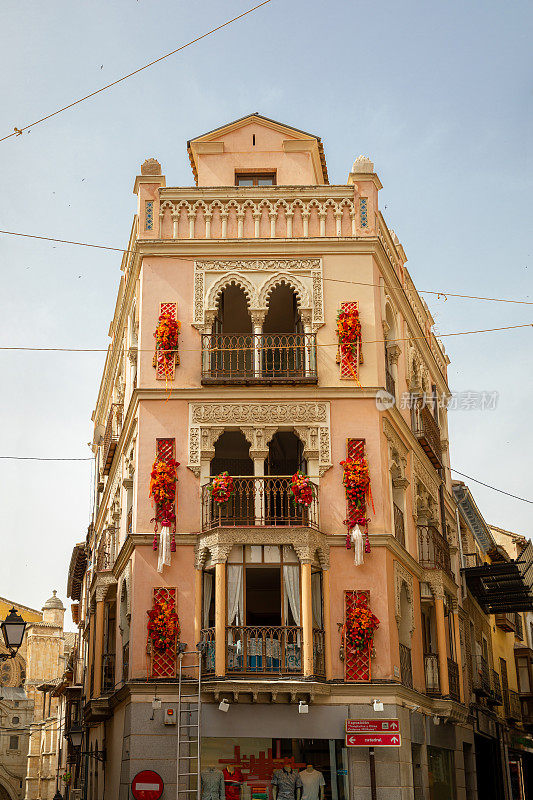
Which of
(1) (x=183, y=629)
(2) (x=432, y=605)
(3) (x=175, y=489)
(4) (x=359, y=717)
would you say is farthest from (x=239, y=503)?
(2) (x=432, y=605)

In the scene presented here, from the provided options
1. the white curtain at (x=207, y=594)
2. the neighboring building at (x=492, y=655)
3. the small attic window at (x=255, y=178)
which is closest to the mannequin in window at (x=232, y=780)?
the white curtain at (x=207, y=594)

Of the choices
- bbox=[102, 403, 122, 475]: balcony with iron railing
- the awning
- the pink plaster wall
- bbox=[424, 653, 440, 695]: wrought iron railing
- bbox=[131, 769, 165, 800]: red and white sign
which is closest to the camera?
bbox=[131, 769, 165, 800]: red and white sign

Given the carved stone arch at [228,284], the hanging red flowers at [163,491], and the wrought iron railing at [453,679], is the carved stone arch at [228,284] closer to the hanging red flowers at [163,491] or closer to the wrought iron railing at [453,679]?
the hanging red flowers at [163,491]

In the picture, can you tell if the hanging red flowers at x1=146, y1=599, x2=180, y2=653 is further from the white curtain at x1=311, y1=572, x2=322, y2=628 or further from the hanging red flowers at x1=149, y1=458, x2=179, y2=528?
the white curtain at x1=311, y1=572, x2=322, y2=628

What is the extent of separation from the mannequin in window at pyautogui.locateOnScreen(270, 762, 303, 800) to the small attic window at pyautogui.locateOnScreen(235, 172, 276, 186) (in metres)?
14.2

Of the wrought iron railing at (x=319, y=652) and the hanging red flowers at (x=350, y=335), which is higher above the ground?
the hanging red flowers at (x=350, y=335)

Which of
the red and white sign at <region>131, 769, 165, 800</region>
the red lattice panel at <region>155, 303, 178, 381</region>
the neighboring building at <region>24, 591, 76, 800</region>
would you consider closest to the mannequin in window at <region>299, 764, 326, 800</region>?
the red and white sign at <region>131, 769, 165, 800</region>

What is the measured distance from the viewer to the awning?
34062mm

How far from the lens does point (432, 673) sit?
26.0 meters

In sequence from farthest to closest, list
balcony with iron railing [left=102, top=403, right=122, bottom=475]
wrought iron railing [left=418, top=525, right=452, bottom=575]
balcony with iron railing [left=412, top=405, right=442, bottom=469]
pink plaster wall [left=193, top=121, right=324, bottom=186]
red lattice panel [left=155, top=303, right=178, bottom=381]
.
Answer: balcony with iron railing [left=102, top=403, right=122, bottom=475]
balcony with iron railing [left=412, top=405, right=442, bottom=469]
wrought iron railing [left=418, top=525, right=452, bottom=575]
pink plaster wall [left=193, top=121, right=324, bottom=186]
red lattice panel [left=155, top=303, right=178, bottom=381]

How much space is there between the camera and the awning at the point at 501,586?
34062 mm

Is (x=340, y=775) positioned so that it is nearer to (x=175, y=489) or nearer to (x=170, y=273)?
(x=175, y=489)

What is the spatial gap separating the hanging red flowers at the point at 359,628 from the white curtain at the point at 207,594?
2.97 meters

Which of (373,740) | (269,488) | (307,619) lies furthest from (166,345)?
(373,740)
